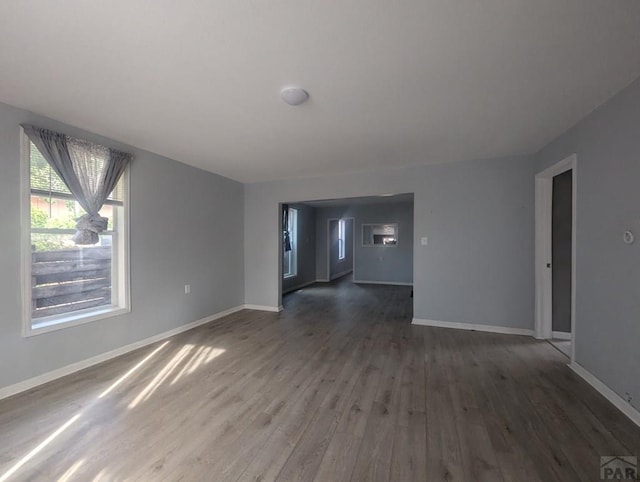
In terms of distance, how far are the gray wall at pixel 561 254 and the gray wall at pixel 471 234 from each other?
0.26m

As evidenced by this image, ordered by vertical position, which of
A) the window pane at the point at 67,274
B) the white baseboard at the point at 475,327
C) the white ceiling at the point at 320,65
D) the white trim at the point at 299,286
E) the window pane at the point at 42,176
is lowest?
the white trim at the point at 299,286

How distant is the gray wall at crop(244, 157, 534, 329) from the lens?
369 centimetres

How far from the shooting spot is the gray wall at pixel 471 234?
145 inches

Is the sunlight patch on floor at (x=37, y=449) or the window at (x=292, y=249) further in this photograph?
the window at (x=292, y=249)

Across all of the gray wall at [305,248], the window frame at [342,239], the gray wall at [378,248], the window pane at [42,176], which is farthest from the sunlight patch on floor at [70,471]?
the window frame at [342,239]

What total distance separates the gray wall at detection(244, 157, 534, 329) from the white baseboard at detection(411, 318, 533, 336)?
0.19 feet

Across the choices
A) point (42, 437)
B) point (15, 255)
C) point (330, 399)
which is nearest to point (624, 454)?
point (330, 399)

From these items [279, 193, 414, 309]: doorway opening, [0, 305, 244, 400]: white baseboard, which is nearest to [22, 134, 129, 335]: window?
[0, 305, 244, 400]: white baseboard

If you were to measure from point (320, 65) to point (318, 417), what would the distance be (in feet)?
7.91

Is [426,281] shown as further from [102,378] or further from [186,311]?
[102,378]

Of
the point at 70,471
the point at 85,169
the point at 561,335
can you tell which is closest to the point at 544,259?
the point at 561,335

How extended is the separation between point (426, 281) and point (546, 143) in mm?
2239

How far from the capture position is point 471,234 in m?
3.91

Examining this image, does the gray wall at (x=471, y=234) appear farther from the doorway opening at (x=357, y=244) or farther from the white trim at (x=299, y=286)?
the white trim at (x=299, y=286)
